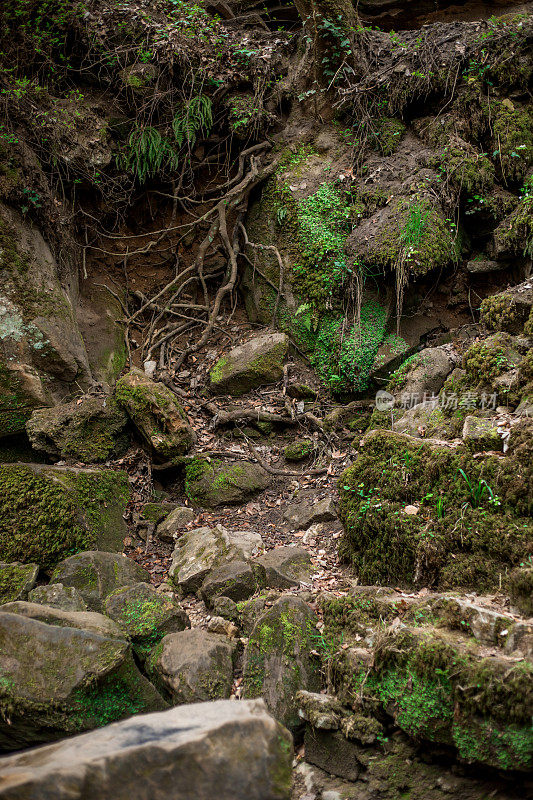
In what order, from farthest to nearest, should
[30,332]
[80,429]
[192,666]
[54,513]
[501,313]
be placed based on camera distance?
[30,332]
[80,429]
[501,313]
[54,513]
[192,666]

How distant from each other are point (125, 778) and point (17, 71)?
9067mm

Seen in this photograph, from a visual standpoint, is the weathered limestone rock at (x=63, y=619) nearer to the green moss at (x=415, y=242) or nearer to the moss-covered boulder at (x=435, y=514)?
the moss-covered boulder at (x=435, y=514)

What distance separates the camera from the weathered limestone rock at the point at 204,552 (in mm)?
4634

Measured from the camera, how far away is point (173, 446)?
614 centimetres

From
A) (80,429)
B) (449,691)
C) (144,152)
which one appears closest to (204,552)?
(80,429)

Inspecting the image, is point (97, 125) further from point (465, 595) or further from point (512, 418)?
point (465, 595)

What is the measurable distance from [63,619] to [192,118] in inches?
306

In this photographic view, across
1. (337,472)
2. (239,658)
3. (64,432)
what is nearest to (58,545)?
(64,432)

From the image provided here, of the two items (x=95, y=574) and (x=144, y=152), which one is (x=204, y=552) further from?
(x=144, y=152)

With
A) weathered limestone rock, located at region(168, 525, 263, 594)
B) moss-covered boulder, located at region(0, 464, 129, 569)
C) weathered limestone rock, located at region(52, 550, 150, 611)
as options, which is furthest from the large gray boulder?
moss-covered boulder, located at region(0, 464, 129, 569)

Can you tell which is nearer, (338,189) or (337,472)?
→ (337,472)

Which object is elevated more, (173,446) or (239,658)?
(173,446)

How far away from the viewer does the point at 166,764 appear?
1664 millimetres

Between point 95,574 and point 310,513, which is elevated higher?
point 95,574
